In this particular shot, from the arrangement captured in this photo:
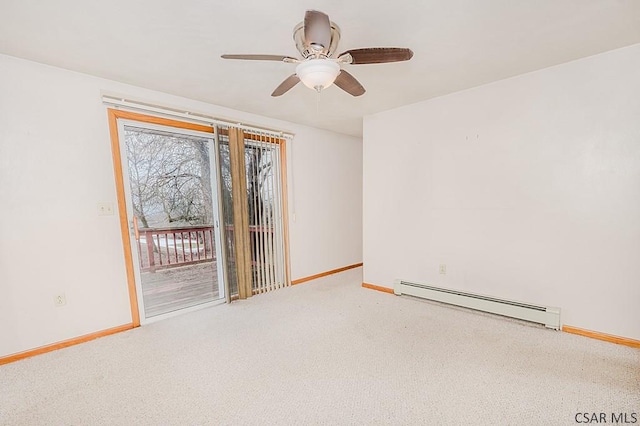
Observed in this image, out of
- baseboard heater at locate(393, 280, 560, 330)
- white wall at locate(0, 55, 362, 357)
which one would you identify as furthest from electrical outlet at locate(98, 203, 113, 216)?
baseboard heater at locate(393, 280, 560, 330)

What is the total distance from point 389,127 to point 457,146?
85 cm

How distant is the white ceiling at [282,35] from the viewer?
1475 millimetres

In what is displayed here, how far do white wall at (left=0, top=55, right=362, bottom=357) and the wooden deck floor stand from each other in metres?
0.60

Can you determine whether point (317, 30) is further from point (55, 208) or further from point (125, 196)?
point (55, 208)

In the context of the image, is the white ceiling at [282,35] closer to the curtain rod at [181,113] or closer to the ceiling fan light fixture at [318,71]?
the curtain rod at [181,113]

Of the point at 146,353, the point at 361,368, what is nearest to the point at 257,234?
the point at 146,353

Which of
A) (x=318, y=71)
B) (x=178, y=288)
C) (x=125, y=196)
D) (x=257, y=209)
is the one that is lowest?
(x=178, y=288)

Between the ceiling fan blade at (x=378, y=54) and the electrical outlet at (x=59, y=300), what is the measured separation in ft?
9.25

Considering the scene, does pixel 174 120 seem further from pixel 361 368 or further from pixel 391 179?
pixel 361 368

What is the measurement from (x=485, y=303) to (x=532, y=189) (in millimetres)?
1178

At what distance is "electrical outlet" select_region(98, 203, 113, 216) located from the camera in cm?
234

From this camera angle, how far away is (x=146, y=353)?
2.09 metres

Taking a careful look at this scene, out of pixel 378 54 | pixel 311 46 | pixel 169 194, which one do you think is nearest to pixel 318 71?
pixel 311 46

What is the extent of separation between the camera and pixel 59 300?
216cm
